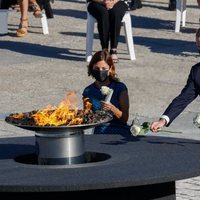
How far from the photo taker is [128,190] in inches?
262

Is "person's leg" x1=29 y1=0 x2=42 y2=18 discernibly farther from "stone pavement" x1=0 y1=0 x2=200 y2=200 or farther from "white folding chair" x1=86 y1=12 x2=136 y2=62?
"white folding chair" x1=86 y1=12 x2=136 y2=62

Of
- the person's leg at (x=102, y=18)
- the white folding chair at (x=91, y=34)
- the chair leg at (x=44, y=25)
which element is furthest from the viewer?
the chair leg at (x=44, y=25)

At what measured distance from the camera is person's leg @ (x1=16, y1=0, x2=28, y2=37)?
1825 centimetres

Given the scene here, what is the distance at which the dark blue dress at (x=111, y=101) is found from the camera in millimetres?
8648

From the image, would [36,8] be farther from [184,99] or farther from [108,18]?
[184,99]

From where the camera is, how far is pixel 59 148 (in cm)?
677

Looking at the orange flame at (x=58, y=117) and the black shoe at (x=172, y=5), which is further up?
the orange flame at (x=58, y=117)

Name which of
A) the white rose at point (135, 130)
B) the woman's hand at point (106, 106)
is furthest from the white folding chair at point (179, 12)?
the white rose at point (135, 130)

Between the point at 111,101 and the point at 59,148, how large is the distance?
2.06 metres

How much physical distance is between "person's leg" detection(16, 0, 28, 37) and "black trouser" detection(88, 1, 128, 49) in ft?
9.79

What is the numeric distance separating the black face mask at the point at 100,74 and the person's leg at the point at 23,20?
967 centimetres

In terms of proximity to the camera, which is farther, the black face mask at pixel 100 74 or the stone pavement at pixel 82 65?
the stone pavement at pixel 82 65

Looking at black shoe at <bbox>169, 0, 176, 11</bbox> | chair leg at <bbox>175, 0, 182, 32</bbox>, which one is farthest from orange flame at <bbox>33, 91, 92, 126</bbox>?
black shoe at <bbox>169, 0, 176, 11</bbox>

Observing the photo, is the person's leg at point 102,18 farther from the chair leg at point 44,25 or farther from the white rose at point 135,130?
the white rose at point 135,130
